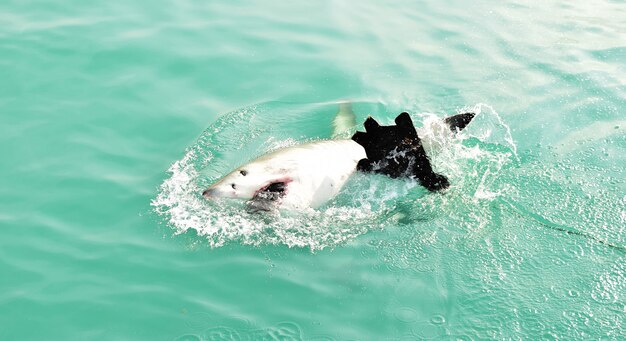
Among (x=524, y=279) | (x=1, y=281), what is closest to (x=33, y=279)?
(x=1, y=281)

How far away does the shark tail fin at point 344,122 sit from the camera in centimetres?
721

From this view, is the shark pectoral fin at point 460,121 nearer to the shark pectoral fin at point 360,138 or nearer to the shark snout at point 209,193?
the shark pectoral fin at point 360,138

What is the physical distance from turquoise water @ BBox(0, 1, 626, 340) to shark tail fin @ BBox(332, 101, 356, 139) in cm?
17

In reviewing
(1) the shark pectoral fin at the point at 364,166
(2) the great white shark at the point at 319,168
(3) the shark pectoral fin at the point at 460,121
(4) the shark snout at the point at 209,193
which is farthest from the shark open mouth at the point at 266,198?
(3) the shark pectoral fin at the point at 460,121

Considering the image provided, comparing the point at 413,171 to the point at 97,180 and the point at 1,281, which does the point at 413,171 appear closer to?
the point at 97,180

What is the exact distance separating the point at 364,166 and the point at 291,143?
1125mm

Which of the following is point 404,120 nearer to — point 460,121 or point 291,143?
point 460,121

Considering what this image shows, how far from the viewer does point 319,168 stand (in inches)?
239

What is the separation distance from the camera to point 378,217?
5973mm

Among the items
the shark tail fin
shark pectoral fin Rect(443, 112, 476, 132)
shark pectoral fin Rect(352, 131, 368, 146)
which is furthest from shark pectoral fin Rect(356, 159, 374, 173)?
shark pectoral fin Rect(443, 112, 476, 132)

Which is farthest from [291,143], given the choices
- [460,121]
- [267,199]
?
[460,121]

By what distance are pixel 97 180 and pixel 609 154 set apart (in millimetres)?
5538

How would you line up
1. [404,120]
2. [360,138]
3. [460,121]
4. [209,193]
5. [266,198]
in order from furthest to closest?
1. [460,121]
2. [360,138]
3. [404,120]
4. [266,198]
5. [209,193]

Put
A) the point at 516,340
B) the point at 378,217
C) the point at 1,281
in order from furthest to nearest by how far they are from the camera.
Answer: the point at 378,217 < the point at 1,281 < the point at 516,340
